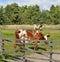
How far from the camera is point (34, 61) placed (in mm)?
11859

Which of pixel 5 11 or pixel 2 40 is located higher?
pixel 5 11

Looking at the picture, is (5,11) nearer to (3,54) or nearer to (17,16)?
(17,16)

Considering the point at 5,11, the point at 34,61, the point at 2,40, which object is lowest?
the point at 34,61

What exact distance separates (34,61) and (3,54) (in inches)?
52.1

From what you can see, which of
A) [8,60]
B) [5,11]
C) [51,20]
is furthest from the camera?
[5,11]

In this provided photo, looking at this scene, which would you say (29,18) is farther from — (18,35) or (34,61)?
(34,61)

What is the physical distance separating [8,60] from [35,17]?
61212 millimetres

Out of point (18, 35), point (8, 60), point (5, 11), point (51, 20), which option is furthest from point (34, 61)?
point (5, 11)

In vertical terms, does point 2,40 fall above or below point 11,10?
below

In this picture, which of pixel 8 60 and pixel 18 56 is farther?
pixel 18 56

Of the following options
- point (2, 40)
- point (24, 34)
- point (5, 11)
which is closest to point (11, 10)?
point (5, 11)

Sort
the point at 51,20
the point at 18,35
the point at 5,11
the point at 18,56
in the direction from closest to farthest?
the point at 18,56 → the point at 18,35 → the point at 51,20 → the point at 5,11

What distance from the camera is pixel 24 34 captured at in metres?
17.3

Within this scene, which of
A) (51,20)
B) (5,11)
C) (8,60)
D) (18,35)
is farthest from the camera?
(5,11)
